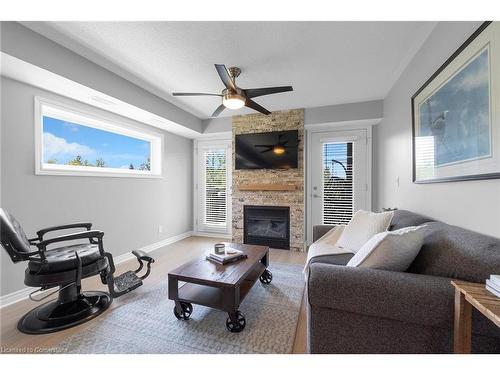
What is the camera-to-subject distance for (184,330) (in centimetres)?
160

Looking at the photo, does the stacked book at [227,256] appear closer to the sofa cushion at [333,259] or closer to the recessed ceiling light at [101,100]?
the sofa cushion at [333,259]

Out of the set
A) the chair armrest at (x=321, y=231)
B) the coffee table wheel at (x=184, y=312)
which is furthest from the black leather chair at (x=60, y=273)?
the chair armrest at (x=321, y=231)

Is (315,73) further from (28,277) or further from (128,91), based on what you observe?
(28,277)

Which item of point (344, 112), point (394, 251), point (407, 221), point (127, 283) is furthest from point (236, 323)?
point (344, 112)

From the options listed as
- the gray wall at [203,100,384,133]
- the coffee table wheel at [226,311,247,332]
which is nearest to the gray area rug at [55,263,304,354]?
the coffee table wheel at [226,311,247,332]

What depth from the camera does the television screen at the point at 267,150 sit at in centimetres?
365

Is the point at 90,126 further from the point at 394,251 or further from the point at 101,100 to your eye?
the point at 394,251

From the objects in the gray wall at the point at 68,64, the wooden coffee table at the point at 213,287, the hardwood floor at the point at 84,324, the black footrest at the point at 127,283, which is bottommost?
the hardwood floor at the point at 84,324

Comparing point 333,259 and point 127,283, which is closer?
point 333,259

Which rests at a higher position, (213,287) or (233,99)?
(233,99)

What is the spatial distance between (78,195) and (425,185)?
375 centimetres

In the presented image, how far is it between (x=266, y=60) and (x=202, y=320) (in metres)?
2.56

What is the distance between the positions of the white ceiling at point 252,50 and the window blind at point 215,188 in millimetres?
1747
